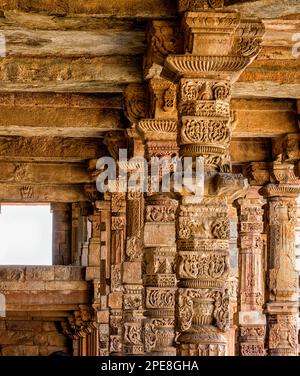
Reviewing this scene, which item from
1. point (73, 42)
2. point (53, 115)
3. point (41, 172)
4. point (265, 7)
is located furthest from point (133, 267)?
point (265, 7)

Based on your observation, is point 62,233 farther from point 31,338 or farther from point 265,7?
point 265,7

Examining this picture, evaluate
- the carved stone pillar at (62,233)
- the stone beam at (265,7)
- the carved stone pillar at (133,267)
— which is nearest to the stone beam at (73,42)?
the stone beam at (265,7)

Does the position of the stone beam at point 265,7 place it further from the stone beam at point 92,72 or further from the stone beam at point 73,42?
the stone beam at point 92,72

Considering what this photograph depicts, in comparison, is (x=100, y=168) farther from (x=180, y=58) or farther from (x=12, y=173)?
(x=180, y=58)

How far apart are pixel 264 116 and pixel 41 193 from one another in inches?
277

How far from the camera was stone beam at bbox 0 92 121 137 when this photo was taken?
1145 cm

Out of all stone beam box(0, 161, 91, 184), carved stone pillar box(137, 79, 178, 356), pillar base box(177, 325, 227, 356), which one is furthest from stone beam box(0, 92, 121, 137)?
pillar base box(177, 325, 227, 356)

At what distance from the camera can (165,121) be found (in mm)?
9922

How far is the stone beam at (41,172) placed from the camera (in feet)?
51.9

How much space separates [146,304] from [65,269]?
7329 millimetres

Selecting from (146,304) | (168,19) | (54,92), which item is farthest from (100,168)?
(168,19)

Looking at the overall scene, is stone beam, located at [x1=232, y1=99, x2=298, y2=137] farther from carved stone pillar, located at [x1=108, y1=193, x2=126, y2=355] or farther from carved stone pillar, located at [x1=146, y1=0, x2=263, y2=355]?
carved stone pillar, located at [x1=146, y1=0, x2=263, y2=355]

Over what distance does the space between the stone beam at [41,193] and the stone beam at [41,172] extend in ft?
6.04

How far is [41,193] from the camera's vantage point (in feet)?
59.9
